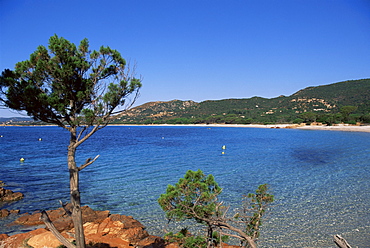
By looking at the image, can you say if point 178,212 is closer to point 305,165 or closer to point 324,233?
point 324,233

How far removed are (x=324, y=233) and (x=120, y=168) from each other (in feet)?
57.6

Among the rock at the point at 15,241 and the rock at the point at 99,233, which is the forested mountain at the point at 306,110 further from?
the rock at the point at 15,241

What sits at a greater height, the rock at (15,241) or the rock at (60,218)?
the rock at (15,241)

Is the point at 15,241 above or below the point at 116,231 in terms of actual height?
above

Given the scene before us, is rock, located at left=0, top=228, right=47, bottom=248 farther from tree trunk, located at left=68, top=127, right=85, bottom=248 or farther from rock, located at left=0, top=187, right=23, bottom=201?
rock, located at left=0, top=187, right=23, bottom=201

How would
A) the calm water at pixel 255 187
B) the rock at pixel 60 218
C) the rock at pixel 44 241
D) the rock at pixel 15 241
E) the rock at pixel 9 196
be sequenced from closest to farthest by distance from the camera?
the rock at pixel 44 241 < the rock at pixel 15 241 < the calm water at pixel 255 187 < the rock at pixel 60 218 < the rock at pixel 9 196

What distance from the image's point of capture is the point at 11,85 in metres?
4.81

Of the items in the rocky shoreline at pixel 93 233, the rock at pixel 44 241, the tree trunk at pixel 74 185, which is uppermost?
the tree trunk at pixel 74 185

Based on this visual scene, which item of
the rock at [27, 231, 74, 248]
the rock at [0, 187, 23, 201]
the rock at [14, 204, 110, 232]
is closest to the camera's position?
the rock at [27, 231, 74, 248]

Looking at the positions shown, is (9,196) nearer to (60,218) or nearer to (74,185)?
(60,218)

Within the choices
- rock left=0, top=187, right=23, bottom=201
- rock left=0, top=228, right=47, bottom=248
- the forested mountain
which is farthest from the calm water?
the forested mountain

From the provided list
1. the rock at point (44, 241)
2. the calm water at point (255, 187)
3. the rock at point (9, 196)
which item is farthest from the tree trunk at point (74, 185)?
the rock at point (9, 196)

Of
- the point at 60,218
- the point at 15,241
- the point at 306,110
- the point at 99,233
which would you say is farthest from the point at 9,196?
the point at 306,110

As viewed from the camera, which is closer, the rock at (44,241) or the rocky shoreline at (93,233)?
the rock at (44,241)
